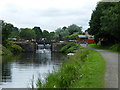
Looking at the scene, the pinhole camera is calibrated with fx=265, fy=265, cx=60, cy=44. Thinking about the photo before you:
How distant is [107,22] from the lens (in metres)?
46.3

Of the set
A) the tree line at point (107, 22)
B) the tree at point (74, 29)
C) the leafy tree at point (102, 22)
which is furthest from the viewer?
the tree at point (74, 29)

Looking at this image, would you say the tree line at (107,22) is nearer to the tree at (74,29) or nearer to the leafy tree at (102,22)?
the leafy tree at (102,22)

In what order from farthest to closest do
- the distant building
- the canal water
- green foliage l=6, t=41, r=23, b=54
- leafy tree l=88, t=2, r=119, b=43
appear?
the distant building < green foliage l=6, t=41, r=23, b=54 < leafy tree l=88, t=2, r=119, b=43 < the canal water

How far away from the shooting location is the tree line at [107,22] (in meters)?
42.5

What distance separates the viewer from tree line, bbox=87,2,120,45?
139 ft

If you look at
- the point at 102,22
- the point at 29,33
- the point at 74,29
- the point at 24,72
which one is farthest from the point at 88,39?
the point at 24,72

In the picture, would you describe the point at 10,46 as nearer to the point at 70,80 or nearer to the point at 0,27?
the point at 0,27

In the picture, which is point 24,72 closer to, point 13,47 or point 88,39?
point 13,47

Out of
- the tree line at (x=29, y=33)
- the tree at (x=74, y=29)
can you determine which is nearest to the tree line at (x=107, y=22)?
the tree line at (x=29, y=33)

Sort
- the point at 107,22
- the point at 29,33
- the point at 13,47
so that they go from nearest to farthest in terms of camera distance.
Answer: the point at 107,22
the point at 13,47
the point at 29,33

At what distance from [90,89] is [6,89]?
953 centimetres

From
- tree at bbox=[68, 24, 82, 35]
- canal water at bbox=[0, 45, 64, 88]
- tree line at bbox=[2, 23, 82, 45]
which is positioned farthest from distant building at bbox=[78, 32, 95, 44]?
canal water at bbox=[0, 45, 64, 88]

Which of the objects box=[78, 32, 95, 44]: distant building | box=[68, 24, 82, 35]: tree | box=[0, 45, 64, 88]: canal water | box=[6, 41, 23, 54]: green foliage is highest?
box=[68, 24, 82, 35]: tree

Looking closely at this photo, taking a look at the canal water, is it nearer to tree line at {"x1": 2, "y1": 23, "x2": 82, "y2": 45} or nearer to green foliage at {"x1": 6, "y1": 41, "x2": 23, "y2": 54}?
tree line at {"x1": 2, "y1": 23, "x2": 82, "y2": 45}
